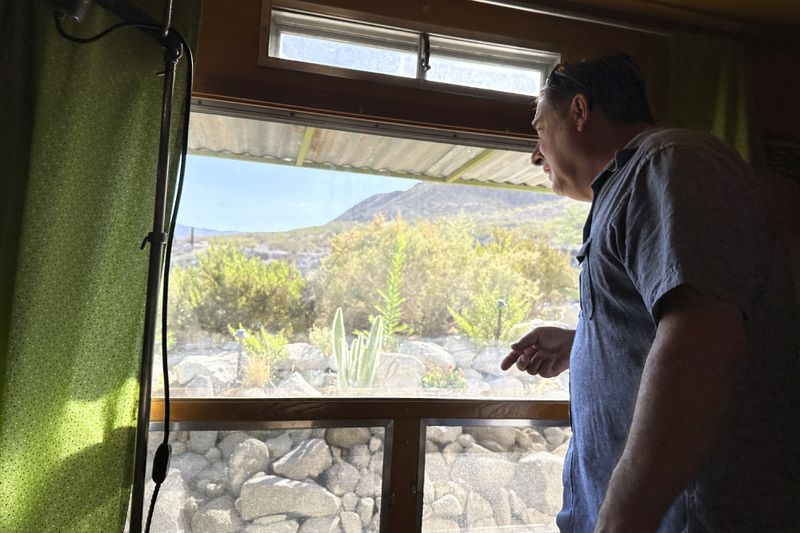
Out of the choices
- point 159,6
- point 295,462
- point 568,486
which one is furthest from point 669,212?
point 159,6

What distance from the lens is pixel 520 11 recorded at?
181 cm

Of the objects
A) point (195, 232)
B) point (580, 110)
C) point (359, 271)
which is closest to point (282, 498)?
point (359, 271)

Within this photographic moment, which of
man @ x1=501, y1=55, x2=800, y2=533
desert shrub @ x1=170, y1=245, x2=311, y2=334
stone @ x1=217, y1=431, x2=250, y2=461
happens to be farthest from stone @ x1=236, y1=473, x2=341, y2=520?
man @ x1=501, y1=55, x2=800, y2=533

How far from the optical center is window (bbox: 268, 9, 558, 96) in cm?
166

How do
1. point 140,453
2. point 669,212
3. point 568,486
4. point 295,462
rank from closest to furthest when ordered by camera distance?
point 669,212
point 568,486
point 140,453
point 295,462

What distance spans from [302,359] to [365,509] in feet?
1.74

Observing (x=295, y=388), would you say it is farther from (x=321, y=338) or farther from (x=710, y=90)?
(x=710, y=90)

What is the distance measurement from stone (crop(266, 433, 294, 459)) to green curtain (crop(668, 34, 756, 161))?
171cm

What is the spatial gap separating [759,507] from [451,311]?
1.24 metres

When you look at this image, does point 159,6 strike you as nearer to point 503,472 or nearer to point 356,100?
point 356,100

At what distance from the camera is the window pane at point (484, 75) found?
1.77 m

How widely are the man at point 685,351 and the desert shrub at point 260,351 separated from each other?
3.53 ft

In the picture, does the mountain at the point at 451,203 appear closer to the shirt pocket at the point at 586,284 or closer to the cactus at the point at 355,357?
the cactus at the point at 355,357

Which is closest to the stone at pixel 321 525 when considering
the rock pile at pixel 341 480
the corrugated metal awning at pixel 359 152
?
the rock pile at pixel 341 480
